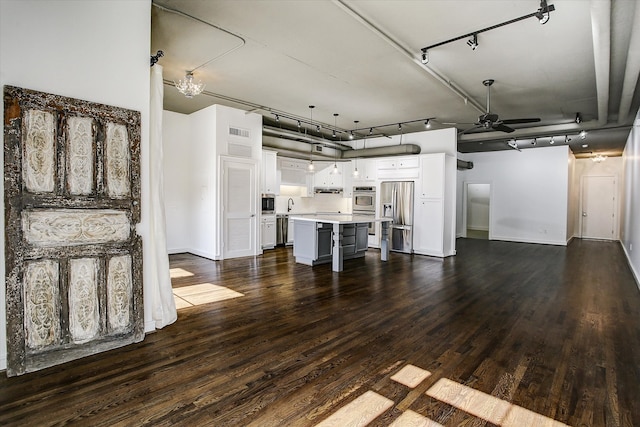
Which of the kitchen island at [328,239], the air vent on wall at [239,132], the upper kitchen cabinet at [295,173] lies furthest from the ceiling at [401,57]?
the kitchen island at [328,239]

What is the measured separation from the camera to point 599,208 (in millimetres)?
11602

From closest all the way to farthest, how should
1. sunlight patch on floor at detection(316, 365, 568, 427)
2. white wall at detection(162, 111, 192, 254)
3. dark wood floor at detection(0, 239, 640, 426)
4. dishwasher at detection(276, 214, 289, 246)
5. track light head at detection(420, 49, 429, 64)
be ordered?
1. sunlight patch on floor at detection(316, 365, 568, 427)
2. dark wood floor at detection(0, 239, 640, 426)
3. track light head at detection(420, 49, 429, 64)
4. white wall at detection(162, 111, 192, 254)
5. dishwasher at detection(276, 214, 289, 246)

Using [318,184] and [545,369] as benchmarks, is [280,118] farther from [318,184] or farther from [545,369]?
[545,369]

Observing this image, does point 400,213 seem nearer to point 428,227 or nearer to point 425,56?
point 428,227

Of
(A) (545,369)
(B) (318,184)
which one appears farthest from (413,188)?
(A) (545,369)

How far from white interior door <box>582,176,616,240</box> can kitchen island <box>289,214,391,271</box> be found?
31.2 ft

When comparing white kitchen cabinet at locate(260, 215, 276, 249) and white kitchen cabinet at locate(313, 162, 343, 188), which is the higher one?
white kitchen cabinet at locate(313, 162, 343, 188)

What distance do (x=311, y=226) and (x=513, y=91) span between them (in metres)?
4.14

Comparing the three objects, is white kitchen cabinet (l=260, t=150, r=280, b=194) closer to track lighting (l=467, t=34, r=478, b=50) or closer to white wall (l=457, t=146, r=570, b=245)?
track lighting (l=467, t=34, r=478, b=50)

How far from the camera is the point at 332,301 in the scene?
4180mm

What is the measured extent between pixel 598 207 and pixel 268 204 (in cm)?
1160

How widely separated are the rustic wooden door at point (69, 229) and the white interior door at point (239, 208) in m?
3.74

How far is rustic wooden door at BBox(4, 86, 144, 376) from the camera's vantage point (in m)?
2.39

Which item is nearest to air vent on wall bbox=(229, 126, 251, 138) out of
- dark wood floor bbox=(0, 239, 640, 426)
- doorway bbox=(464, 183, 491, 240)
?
dark wood floor bbox=(0, 239, 640, 426)
